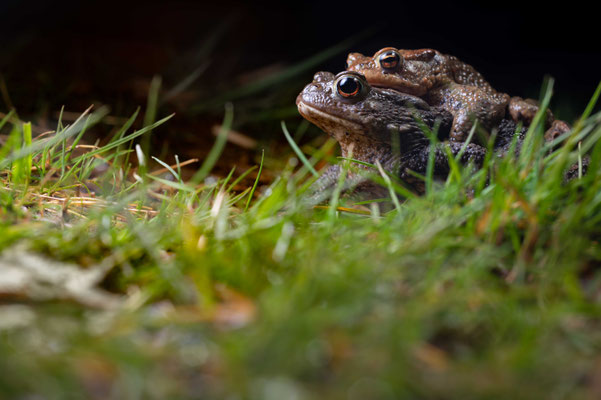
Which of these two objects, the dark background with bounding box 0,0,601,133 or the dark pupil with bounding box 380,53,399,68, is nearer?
the dark pupil with bounding box 380,53,399,68

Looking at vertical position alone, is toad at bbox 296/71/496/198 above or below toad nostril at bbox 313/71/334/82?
below

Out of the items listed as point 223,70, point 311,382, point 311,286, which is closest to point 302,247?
point 311,286

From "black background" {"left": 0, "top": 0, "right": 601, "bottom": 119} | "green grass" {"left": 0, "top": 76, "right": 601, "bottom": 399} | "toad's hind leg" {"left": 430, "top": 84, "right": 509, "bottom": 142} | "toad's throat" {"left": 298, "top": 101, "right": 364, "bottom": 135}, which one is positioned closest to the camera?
"green grass" {"left": 0, "top": 76, "right": 601, "bottom": 399}

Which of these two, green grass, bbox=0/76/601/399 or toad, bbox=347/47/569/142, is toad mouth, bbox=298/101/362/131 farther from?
green grass, bbox=0/76/601/399

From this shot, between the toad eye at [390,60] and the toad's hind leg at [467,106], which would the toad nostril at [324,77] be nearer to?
the toad eye at [390,60]

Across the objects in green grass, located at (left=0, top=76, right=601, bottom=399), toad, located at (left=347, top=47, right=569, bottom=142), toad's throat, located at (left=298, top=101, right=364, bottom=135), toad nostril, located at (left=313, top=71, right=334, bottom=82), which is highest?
toad, located at (left=347, top=47, right=569, bottom=142)

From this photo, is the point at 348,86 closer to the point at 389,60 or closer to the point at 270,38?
the point at 389,60

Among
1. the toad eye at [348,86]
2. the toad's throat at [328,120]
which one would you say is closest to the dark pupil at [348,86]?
the toad eye at [348,86]

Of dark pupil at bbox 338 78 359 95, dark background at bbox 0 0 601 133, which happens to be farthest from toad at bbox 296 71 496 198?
dark background at bbox 0 0 601 133
